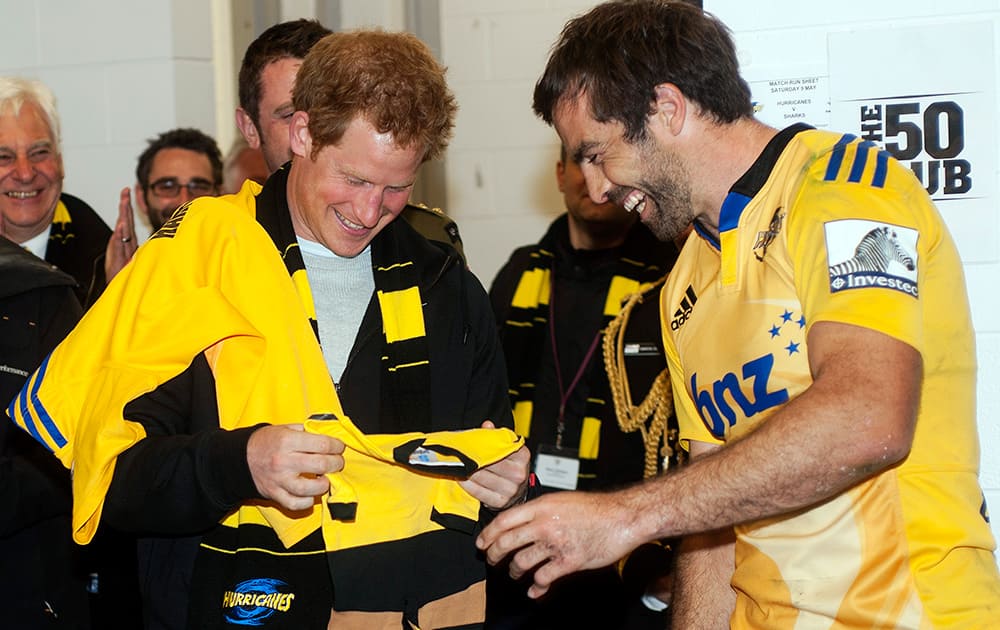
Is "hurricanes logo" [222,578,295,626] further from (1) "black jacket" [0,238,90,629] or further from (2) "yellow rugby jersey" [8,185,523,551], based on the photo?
(1) "black jacket" [0,238,90,629]

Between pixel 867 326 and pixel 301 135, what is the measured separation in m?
0.94

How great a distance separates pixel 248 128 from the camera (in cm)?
265

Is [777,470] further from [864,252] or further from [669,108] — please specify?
[669,108]

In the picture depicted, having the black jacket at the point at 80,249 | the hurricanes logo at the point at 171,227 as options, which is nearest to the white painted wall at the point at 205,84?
the black jacket at the point at 80,249

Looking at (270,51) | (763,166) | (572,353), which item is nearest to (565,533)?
(763,166)

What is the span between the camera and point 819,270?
1.48m

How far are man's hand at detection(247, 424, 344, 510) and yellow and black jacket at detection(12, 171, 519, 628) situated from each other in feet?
0.17

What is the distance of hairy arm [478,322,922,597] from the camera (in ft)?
4.49

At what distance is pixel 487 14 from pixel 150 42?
118 centimetres

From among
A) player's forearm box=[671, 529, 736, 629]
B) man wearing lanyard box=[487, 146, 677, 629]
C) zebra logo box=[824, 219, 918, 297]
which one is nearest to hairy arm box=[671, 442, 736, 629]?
player's forearm box=[671, 529, 736, 629]

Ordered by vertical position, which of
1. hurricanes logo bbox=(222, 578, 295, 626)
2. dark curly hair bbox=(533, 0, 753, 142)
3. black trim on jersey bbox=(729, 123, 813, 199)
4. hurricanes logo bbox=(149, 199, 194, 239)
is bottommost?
hurricanes logo bbox=(222, 578, 295, 626)

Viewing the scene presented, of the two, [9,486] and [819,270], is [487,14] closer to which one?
[9,486]

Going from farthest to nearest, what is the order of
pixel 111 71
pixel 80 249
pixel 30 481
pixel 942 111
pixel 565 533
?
pixel 111 71, pixel 80 249, pixel 30 481, pixel 942 111, pixel 565 533

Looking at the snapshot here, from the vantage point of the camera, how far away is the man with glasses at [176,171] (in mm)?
3586
